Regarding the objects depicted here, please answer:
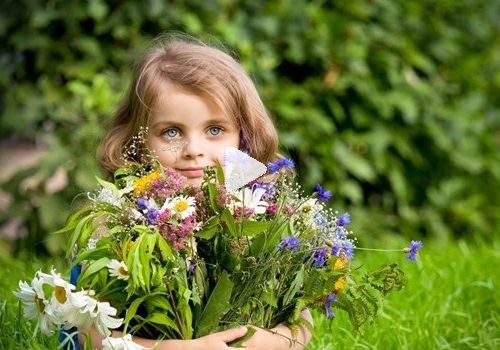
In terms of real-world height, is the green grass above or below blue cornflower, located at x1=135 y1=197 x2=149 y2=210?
below

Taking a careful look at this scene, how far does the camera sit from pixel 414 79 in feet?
18.0

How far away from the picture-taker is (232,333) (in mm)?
2426

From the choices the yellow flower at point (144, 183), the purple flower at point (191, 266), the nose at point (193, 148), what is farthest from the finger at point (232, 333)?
the nose at point (193, 148)

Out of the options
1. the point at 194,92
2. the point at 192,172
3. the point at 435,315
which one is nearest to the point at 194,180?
the point at 192,172

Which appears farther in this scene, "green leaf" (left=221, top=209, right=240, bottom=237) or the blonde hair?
the blonde hair

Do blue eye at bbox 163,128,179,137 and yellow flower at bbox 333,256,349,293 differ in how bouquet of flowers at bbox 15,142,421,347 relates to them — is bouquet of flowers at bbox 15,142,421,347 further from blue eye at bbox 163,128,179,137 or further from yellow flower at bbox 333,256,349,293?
blue eye at bbox 163,128,179,137

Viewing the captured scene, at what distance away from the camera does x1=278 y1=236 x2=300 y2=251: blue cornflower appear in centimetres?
244

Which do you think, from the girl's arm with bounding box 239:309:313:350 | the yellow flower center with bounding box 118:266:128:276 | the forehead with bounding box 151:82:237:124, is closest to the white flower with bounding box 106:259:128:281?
the yellow flower center with bounding box 118:266:128:276

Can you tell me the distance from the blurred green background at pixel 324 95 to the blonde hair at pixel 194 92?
A: 43.3 inches

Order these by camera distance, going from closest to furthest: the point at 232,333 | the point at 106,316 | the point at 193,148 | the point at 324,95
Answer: the point at 106,316
the point at 232,333
the point at 193,148
the point at 324,95

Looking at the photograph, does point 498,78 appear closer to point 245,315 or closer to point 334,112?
point 334,112

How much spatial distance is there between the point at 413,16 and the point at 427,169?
82cm

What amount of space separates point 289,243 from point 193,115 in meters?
0.49

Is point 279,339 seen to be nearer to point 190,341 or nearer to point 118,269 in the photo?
point 190,341
